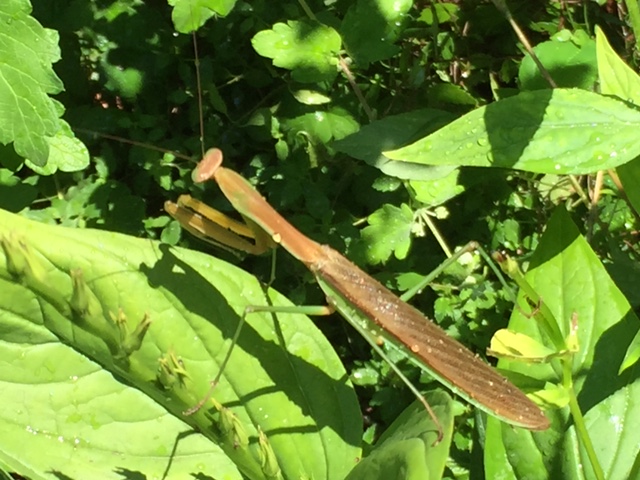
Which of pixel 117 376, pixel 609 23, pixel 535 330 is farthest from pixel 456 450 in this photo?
pixel 609 23

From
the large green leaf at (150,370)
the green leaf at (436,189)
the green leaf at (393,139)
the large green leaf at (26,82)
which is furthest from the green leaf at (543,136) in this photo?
the large green leaf at (26,82)

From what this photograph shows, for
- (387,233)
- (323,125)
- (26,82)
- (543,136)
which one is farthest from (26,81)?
(543,136)

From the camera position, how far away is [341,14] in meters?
1.77

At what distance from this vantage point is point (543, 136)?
1.14 metres

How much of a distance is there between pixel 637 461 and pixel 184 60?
1.41 m

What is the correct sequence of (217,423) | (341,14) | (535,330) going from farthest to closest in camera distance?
(341,14), (535,330), (217,423)

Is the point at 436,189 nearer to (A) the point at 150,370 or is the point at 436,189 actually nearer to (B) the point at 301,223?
(B) the point at 301,223

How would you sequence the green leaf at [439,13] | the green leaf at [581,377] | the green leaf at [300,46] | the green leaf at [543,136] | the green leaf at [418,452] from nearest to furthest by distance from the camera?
the green leaf at [418,452]
the green leaf at [543,136]
the green leaf at [581,377]
the green leaf at [300,46]
the green leaf at [439,13]

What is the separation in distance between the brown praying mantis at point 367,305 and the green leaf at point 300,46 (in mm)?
297

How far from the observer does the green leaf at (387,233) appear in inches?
62.2

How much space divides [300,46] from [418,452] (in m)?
0.93

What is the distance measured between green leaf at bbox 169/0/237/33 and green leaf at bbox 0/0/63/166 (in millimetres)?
251

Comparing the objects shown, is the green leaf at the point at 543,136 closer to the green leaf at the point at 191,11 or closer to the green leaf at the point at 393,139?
the green leaf at the point at 393,139

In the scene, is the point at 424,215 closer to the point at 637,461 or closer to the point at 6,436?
the point at 637,461
